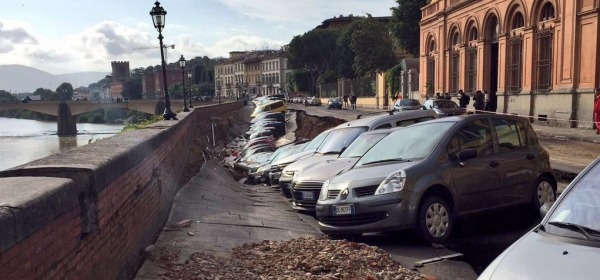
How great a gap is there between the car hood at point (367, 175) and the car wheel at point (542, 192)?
2175mm

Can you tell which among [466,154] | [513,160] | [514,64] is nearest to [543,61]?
[514,64]

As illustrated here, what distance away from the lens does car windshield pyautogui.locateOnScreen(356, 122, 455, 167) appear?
761 cm

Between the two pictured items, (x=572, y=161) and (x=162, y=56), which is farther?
(x=162, y=56)

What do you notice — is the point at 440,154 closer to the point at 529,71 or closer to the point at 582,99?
the point at 582,99

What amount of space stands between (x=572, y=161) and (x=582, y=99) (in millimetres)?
10664

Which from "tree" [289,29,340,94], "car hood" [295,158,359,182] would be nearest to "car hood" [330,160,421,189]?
"car hood" [295,158,359,182]

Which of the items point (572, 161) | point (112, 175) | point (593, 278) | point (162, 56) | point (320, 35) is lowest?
point (572, 161)

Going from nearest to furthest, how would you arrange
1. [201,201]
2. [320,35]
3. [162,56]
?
[201,201], [162,56], [320,35]

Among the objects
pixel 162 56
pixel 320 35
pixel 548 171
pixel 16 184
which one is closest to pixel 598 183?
pixel 16 184

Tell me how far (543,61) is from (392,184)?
23.6 metres

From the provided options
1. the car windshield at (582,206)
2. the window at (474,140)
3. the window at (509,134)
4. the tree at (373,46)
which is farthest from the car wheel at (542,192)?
the tree at (373,46)

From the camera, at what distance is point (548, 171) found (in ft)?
27.4

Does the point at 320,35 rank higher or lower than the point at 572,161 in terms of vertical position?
higher

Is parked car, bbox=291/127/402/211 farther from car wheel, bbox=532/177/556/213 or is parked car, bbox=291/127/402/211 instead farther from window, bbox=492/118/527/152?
car wheel, bbox=532/177/556/213
